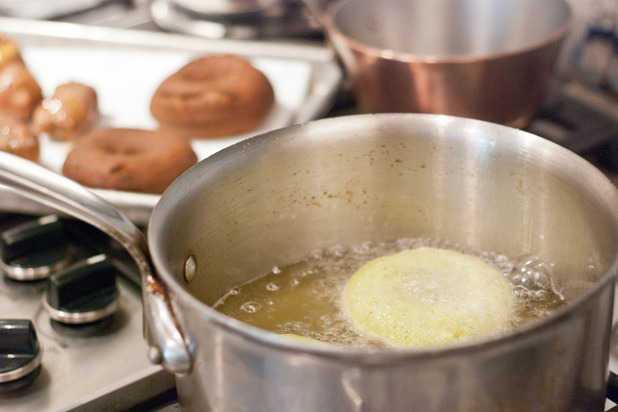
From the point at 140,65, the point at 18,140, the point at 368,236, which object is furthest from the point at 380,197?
the point at 140,65

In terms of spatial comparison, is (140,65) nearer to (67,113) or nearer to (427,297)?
(67,113)

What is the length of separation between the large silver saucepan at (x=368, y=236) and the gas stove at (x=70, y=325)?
0.12 m

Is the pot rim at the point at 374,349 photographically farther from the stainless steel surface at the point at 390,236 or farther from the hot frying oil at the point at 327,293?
the hot frying oil at the point at 327,293

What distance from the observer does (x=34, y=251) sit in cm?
78

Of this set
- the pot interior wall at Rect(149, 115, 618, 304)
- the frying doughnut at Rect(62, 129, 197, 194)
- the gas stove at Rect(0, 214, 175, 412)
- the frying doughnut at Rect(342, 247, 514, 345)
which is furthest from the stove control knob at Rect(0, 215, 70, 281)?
the frying doughnut at Rect(342, 247, 514, 345)

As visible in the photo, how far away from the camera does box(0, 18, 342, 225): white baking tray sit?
1.11 meters

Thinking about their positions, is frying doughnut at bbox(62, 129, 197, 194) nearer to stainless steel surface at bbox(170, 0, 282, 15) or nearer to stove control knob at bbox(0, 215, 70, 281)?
stove control knob at bbox(0, 215, 70, 281)

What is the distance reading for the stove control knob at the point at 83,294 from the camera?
693 millimetres

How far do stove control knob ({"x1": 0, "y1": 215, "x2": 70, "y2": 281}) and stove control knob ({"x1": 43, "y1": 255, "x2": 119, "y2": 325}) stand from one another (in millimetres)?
56

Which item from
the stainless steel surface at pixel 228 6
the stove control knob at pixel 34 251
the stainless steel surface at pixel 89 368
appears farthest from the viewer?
the stainless steel surface at pixel 228 6

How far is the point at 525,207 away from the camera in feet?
2.03

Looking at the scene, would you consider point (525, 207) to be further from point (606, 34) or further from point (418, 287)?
point (606, 34)

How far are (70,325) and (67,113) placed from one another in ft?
1.43

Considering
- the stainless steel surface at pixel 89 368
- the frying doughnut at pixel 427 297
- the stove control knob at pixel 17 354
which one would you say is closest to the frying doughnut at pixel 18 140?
the stainless steel surface at pixel 89 368
